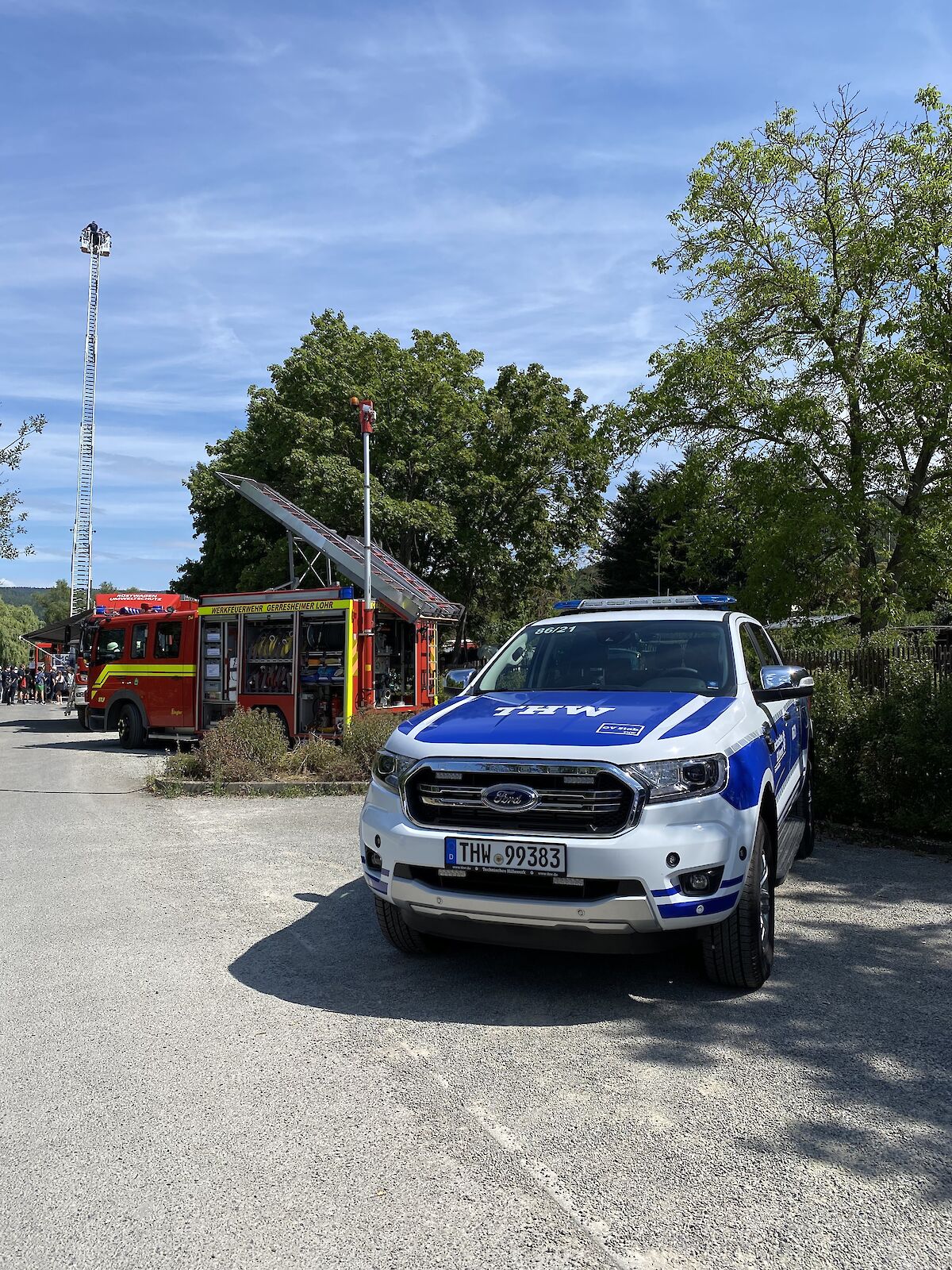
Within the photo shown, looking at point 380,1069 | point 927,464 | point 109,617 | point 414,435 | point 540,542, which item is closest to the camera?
point 380,1069

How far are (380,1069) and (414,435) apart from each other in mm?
26075

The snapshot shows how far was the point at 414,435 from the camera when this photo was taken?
28.9m

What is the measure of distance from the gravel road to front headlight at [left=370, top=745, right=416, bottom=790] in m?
0.99

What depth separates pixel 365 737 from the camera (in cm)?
1295

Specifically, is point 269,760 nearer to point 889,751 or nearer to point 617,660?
point 889,751

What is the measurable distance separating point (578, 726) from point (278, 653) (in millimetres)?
12325

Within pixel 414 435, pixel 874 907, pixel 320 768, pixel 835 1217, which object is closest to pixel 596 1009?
pixel 835 1217

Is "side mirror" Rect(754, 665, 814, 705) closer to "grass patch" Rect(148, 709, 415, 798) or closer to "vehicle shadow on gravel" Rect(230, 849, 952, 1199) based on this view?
"vehicle shadow on gravel" Rect(230, 849, 952, 1199)

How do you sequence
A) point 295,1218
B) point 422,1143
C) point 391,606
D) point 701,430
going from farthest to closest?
point 391,606, point 701,430, point 422,1143, point 295,1218

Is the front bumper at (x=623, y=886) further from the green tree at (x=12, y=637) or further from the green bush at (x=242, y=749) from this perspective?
the green tree at (x=12, y=637)

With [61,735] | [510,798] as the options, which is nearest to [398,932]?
[510,798]

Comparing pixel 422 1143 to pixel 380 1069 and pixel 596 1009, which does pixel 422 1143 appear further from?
pixel 596 1009

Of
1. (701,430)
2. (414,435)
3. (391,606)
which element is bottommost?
(391,606)

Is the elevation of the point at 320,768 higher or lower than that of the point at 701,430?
lower
